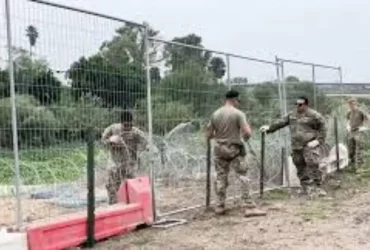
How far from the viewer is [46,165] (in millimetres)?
8055

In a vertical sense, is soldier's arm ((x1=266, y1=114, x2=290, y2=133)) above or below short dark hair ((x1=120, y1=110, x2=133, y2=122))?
below

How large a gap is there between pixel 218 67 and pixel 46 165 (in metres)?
5.19

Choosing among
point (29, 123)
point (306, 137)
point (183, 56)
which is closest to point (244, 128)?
point (183, 56)

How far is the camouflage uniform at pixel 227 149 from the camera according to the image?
1109 cm

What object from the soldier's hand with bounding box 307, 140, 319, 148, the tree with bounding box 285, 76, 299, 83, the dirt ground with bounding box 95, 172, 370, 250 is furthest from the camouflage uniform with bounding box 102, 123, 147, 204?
the tree with bounding box 285, 76, 299, 83

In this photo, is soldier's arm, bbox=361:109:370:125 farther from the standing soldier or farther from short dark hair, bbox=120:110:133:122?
short dark hair, bbox=120:110:133:122

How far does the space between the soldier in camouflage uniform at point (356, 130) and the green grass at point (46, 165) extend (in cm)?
1029

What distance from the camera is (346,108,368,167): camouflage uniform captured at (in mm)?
17625

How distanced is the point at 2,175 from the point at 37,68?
55.9 inches

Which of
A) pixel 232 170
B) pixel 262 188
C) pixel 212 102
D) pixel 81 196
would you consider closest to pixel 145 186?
pixel 81 196

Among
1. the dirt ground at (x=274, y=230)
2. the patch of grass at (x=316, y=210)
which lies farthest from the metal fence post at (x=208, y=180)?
the patch of grass at (x=316, y=210)

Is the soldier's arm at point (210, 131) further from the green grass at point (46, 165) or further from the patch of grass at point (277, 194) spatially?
the green grass at point (46, 165)

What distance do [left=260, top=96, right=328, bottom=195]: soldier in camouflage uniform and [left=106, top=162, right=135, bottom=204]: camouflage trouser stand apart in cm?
390

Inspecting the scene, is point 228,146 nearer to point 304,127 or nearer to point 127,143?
point 127,143
